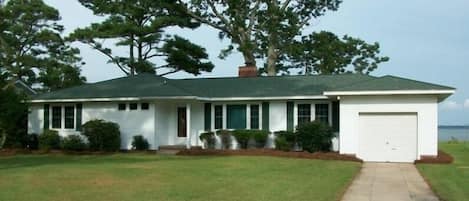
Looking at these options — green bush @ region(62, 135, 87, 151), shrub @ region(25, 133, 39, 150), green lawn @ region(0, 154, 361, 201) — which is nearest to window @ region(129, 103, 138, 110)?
green bush @ region(62, 135, 87, 151)

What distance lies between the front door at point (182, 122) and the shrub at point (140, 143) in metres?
1.66

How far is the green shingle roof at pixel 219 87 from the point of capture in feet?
84.3

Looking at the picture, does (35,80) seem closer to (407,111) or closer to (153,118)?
(153,118)

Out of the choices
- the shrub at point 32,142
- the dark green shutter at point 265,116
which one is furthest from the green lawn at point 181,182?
the shrub at point 32,142

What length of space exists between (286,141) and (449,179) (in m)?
9.83

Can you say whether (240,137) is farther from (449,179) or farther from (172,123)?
(449,179)

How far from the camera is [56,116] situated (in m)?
28.2

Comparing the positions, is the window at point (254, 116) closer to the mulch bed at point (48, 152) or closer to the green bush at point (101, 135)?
the mulch bed at point (48, 152)

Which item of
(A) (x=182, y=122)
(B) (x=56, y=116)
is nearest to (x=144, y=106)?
(A) (x=182, y=122)

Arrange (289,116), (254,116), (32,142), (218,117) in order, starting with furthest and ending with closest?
(32,142), (218,117), (254,116), (289,116)

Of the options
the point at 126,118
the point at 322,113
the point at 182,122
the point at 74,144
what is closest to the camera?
the point at 322,113

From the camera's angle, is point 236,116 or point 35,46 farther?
point 35,46

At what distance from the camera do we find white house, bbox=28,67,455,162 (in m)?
22.4

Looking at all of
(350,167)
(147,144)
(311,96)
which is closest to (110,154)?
(147,144)
